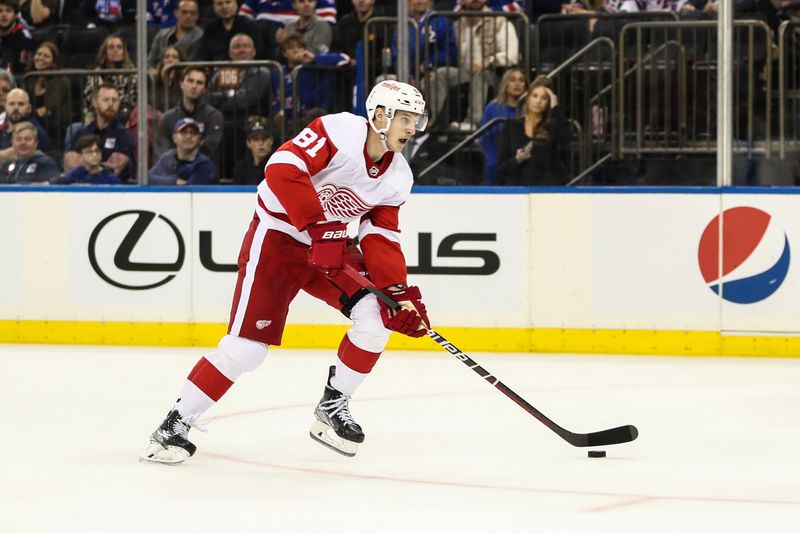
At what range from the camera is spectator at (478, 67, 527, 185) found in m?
7.62

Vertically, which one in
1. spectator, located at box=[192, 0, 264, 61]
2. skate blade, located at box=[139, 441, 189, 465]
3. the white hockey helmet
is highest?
spectator, located at box=[192, 0, 264, 61]

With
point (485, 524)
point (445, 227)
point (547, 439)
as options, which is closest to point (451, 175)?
point (445, 227)

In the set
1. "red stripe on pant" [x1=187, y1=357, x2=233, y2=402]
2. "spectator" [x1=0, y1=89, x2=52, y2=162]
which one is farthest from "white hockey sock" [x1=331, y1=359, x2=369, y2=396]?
"spectator" [x1=0, y1=89, x2=52, y2=162]

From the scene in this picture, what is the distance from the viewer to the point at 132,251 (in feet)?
24.3

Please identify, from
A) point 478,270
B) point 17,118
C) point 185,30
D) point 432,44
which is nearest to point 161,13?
point 185,30

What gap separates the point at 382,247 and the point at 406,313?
10.5 inches

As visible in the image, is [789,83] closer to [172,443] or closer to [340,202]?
[340,202]

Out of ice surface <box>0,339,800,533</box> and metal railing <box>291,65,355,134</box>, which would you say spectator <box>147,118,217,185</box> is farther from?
ice surface <box>0,339,800,533</box>

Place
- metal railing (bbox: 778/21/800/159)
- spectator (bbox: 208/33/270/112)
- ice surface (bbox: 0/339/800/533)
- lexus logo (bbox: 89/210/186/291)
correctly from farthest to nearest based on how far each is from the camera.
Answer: spectator (bbox: 208/33/270/112) < metal railing (bbox: 778/21/800/159) < lexus logo (bbox: 89/210/186/291) < ice surface (bbox: 0/339/800/533)

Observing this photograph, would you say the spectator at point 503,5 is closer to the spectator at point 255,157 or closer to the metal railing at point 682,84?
the metal railing at point 682,84

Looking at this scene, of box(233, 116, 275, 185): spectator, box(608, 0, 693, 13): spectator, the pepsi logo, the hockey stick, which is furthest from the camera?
box(608, 0, 693, 13): spectator

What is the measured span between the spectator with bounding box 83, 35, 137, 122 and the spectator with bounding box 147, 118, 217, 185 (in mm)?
322

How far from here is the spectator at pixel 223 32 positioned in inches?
332

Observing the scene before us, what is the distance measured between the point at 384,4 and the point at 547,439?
13.3ft
